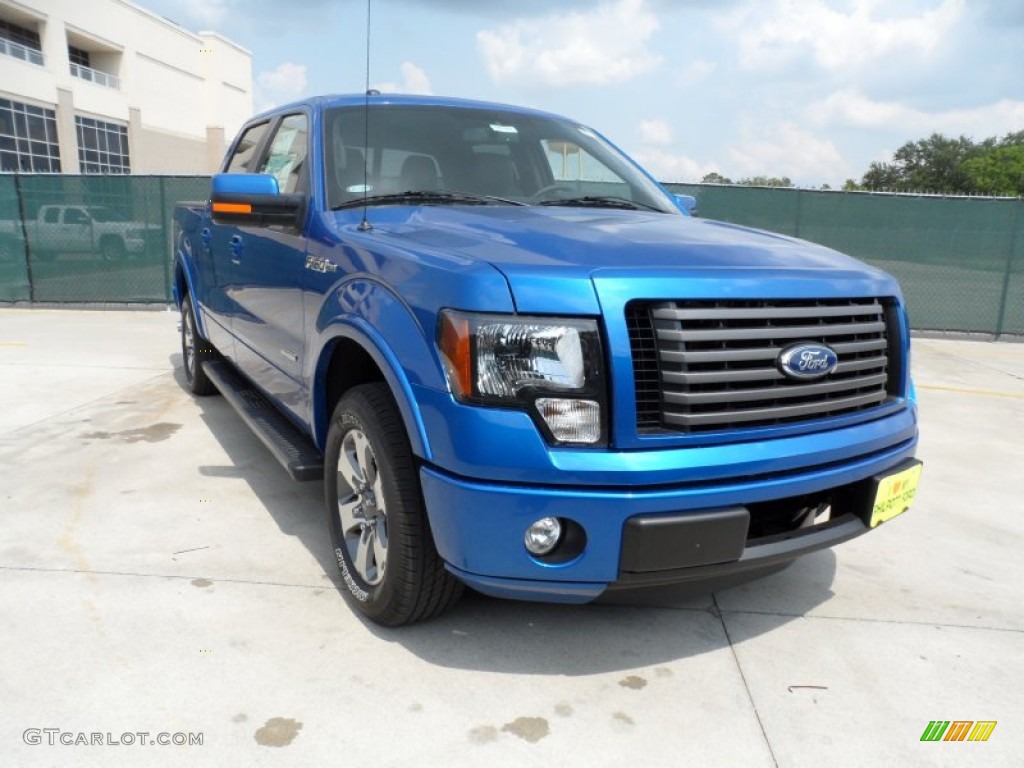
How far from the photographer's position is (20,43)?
37906 millimetres

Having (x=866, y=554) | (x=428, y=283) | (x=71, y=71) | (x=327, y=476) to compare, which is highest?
(x=71, y=71)

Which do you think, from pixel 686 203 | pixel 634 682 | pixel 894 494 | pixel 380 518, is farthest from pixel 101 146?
pixel 894 494

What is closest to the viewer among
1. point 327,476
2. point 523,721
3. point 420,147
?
point 523,721

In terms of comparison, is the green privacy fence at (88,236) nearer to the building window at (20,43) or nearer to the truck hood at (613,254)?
the truck hood at (613,254)

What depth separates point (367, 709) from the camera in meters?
2.31

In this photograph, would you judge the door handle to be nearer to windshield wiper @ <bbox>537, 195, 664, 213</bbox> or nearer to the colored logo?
windshield wiper @ <bbox>537, 195, 664, 213</bbox>

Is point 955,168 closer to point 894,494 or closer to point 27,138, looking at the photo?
point 27,138

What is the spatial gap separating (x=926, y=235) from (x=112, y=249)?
10.9m

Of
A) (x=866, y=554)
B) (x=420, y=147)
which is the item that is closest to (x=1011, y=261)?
(x=866, y=554)

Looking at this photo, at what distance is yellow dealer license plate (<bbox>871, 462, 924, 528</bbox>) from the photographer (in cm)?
260

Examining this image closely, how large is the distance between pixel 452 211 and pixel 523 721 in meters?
1.82

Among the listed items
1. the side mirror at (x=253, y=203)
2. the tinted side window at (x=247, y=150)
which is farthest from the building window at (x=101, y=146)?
the side mirror at (x=253, y=203)

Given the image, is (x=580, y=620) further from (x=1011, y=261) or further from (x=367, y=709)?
(x=1011, y=261)

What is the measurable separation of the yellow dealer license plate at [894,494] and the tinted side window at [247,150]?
12.0 ft
